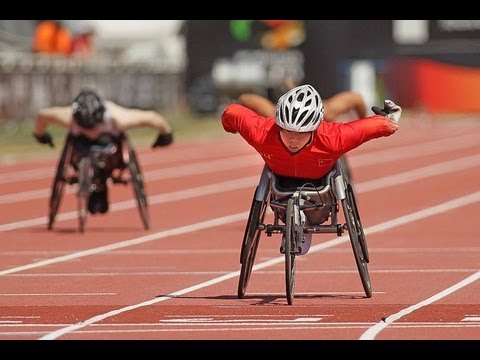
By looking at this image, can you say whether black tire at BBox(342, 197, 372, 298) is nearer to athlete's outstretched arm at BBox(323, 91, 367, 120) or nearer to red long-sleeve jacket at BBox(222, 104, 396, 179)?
red long-sleeve jacket at BBox(222, 104, 396, 179)

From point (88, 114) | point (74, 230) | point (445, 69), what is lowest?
point (445, 69)

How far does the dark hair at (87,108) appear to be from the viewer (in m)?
19.7

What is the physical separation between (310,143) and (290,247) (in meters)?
0.84

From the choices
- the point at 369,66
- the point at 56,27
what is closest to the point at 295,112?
the point at 56,27

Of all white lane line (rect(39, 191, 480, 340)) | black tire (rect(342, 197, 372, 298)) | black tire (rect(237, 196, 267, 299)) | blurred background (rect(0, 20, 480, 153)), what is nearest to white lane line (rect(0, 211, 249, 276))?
white lane line (rect(39, 191, 480, 340))

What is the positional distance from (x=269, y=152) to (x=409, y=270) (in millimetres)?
3011

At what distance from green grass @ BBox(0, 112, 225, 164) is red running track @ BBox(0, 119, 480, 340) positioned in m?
5.46

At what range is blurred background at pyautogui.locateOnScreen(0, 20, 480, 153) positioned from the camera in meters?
53.1

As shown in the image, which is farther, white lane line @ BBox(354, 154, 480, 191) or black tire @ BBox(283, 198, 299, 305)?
white lane line @ BBox(354, 154, 480, 191)

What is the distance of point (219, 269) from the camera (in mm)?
→ 16297

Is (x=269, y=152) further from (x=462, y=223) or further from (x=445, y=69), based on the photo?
(x=445, y=69)

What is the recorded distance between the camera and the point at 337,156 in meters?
13.4

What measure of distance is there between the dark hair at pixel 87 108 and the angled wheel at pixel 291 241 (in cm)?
679

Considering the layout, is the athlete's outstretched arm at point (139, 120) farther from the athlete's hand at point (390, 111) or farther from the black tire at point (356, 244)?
the black tire at point (356, 244)
